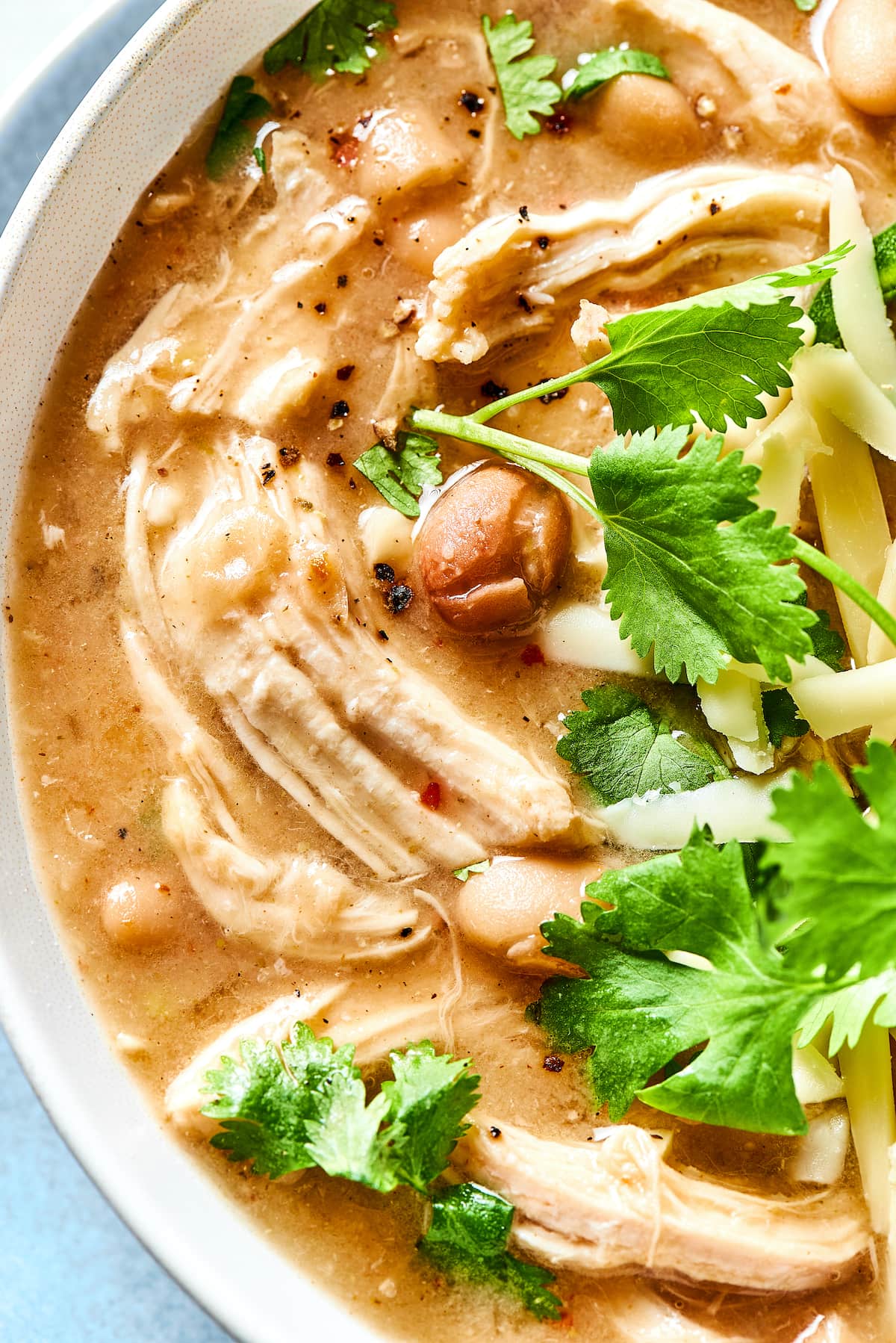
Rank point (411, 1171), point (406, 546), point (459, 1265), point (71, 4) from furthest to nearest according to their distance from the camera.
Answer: point (71, 4)
point (406, 546)
point (459, 1265)
point (411, 1171)

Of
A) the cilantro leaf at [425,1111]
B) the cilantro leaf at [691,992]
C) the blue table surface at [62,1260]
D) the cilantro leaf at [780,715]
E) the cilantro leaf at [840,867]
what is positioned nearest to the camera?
the cilantro leaf at [840,867]

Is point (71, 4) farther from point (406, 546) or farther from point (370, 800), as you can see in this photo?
point (370, 800)

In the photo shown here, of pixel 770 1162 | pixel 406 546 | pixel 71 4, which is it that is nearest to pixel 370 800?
pixel 406 546

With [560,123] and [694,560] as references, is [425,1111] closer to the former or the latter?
[694,560]


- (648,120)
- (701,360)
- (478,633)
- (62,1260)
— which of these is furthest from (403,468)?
(62,1260)

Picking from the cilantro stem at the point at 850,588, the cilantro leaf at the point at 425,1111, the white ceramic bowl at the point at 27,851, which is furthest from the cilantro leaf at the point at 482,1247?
the cilantro stem at the point at 850,588

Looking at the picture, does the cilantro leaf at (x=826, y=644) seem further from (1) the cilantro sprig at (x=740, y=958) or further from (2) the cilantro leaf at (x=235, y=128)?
(2) the cilantro leaf at (x=235, y=128)
